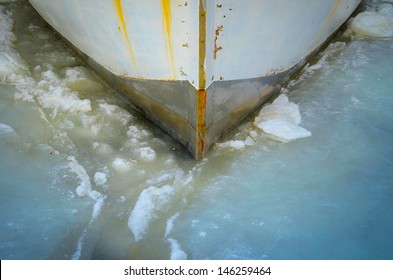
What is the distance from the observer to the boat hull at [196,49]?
2123mm

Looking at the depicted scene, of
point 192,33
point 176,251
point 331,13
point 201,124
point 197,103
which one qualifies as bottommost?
point 176,251

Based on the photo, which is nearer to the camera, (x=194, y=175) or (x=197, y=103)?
(x=197, y=103)

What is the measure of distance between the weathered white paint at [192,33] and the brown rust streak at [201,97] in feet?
0.08

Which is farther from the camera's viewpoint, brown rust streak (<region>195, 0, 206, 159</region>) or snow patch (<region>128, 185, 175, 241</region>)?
snow patch (<region>128, 185, 175, 241</region>)

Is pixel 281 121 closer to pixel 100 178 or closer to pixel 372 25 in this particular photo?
pixel 100 178

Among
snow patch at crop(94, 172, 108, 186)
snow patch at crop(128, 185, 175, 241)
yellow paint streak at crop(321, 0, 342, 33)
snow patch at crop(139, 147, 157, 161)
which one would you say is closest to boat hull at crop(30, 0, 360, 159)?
yellow paint streak at crop(321, 0, 342, 33)

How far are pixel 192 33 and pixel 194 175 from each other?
0.88m

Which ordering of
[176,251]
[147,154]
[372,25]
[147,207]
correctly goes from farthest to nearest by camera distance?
[372,25] < [147,154] < [147,207] < [176,251]

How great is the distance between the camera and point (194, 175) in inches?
97.3

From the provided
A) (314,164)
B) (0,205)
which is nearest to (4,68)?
(0,205)

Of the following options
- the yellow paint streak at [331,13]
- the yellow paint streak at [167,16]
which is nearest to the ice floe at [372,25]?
the yellow paint streak at [331,13]

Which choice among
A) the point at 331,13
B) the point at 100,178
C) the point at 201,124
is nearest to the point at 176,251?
the point at 100,178

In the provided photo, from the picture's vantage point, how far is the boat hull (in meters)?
2.12

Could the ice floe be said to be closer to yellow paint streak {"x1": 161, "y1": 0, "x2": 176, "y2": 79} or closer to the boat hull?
the boat hull
